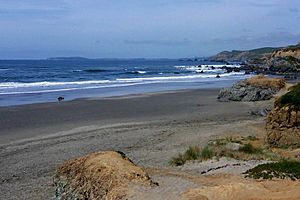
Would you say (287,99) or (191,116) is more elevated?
(287,99)

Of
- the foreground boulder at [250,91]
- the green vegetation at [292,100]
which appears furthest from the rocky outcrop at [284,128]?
the foreground boulder at [250,91]

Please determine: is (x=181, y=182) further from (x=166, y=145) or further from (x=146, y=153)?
(x=166, y=145)

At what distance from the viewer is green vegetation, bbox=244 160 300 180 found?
10109 mm

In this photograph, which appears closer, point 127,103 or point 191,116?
point 191,116

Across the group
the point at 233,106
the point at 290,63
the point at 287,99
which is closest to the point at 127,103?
the point at 233,106

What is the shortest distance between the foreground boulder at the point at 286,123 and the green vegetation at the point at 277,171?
706 cm

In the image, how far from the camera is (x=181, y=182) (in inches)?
383

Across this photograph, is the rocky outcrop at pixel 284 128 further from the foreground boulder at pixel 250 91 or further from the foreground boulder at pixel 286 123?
the foreground boulder at pixel 250 91

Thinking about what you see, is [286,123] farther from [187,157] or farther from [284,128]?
[187,157]

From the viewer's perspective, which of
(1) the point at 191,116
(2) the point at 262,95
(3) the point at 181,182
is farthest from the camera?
(2) the point at 262,95

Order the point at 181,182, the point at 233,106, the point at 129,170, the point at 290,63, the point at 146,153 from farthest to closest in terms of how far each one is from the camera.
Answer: the point at 290,63, the point at 233,106, the point at 146,153, the point at 181,182, the point at 129,170

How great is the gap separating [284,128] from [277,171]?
311 inches

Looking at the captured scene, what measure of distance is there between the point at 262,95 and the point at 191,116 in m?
10.9

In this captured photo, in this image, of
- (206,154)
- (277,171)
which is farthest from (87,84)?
(277,171)
